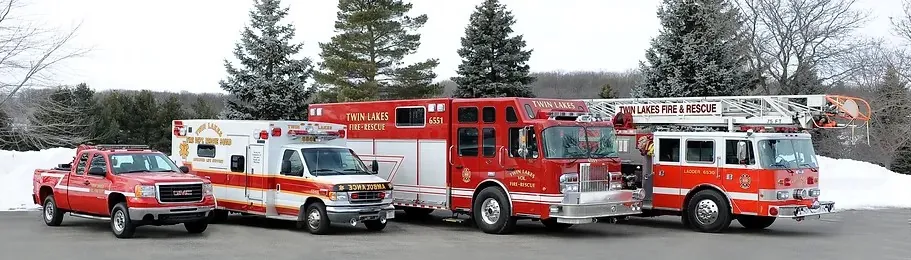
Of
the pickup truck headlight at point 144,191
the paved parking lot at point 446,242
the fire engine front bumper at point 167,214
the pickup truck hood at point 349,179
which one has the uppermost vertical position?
the pickup truck hood at point 349,179

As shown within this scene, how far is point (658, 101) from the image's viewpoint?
67.0 feet

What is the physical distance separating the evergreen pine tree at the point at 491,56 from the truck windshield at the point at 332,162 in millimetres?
23231

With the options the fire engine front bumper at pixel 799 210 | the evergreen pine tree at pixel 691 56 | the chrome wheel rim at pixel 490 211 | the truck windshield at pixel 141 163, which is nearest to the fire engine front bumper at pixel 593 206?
the chrome wheel rim at pixel 490 211

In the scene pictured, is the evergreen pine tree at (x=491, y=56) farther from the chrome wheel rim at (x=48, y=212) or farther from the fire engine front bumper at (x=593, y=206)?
the chrome wheel rim at (x=48, y=212)

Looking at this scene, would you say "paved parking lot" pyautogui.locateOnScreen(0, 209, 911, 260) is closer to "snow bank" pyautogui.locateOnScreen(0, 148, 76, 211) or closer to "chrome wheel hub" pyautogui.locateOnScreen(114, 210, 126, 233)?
"chrome wheel hub" pyautogui.locateOnScreen(114, 210, 126, 233)

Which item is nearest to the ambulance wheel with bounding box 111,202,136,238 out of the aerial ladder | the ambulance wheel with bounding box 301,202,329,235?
the ambulance wheel with bounding box 301,202,329,235

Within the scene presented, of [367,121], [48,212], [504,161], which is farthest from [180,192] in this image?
[504,161]

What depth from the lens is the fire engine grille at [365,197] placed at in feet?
56.2

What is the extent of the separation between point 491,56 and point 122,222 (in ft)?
90.3

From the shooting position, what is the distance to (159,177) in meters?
16.4

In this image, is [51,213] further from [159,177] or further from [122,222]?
[159,177]

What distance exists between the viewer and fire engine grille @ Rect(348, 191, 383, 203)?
17130 mm

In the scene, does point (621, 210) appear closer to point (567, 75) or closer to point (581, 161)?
point (581, 161)

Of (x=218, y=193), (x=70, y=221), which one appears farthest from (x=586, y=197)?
(x=70, y=221)
